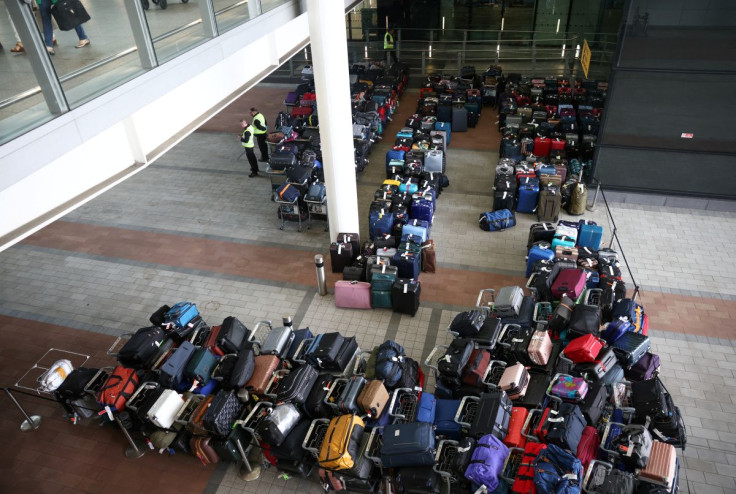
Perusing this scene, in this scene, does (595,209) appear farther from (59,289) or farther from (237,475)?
(59,289)

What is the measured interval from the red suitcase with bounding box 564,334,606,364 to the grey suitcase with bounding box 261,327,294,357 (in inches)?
157

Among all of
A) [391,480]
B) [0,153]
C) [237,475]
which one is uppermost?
[0,153]

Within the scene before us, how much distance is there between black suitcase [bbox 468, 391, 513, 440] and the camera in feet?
20.5

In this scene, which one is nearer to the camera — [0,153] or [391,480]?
[0,153]

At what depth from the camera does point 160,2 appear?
7039 millimetres

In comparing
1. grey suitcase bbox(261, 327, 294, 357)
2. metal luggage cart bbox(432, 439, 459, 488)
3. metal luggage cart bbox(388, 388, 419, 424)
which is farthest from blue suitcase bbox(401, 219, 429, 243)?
metal luggage cart bbox(432, 439, 459, 488)

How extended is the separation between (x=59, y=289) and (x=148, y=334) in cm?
401

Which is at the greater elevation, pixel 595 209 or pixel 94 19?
pixel 94 19

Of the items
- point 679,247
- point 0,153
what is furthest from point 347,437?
point 679,247

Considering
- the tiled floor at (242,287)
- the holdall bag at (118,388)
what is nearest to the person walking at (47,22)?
the holdall bag at (118,388)

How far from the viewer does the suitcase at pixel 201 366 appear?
7426 millimetres

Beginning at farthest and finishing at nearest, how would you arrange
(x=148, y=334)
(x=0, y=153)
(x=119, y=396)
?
(x=148, y=334) → (x=119, y=396) → (x=0, y=153)

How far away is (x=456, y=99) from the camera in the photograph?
52.5 ft

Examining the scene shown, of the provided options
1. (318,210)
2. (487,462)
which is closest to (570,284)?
(487,462)
